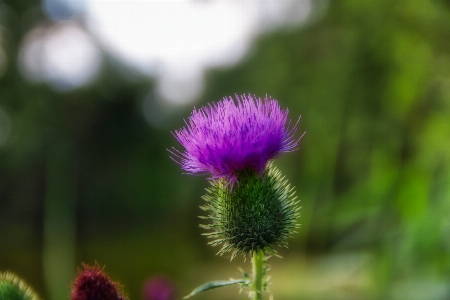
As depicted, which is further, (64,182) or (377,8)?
(64,182)

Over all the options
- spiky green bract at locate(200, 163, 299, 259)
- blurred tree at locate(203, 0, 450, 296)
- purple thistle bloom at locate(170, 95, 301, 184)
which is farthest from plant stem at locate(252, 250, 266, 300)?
blurred tree at locate(203, 0, 450, 296)

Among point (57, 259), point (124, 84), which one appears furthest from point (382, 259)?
point (124, 84)

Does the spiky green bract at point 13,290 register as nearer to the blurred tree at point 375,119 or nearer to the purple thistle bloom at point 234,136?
the purple thistle bloom at point 234,136

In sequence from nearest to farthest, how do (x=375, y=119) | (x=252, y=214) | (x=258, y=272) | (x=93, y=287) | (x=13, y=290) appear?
(x=93, y=287) → (x=258, y=272) → (x=13, y=290) → (x=252, y=214) → (x=375, y=119)

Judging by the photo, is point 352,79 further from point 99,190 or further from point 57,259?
point 99,190

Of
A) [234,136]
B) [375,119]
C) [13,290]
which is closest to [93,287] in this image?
[13,290]

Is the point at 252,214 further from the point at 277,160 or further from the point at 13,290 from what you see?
the point at 277,160
